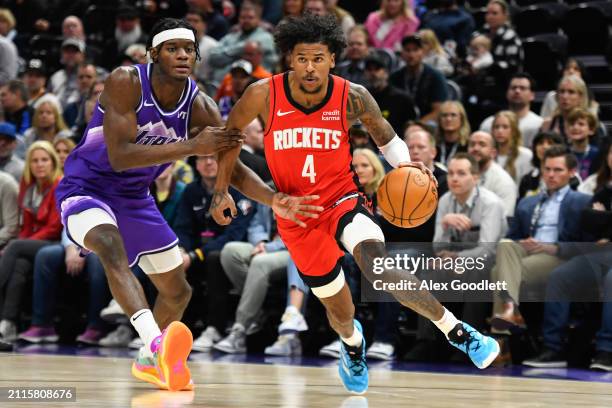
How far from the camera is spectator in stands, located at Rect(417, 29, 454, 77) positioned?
36.1 feet

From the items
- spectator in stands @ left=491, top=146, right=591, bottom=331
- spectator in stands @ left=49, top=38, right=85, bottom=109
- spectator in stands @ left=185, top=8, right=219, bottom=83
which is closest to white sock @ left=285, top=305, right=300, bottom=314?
spectator in stands @ left=491, top=146, right=591, bottom=331

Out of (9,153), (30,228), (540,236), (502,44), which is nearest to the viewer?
(540,236)

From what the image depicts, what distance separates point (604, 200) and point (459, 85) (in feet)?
12.0

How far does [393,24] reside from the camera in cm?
1186

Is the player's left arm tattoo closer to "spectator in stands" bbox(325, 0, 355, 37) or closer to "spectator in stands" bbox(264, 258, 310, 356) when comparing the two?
"spectator in stands" bbox(264, 258, 310, 356)

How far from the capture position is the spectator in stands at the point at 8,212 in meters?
9.27

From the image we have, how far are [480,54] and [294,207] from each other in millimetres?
6098

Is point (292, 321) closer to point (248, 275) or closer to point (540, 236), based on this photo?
point (248, 275)

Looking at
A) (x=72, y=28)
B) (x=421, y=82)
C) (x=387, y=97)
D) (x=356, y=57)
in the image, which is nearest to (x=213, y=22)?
(x=72, y=28)

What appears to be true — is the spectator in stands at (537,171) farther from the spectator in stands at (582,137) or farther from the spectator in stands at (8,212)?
the spectator in stands at (8,212)

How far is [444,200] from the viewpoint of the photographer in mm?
8070

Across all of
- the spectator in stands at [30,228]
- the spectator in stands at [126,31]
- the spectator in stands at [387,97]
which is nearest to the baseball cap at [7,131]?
the spectator in stands at [30,228]

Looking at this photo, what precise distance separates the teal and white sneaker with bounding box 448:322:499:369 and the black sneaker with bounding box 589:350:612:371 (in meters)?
2.09

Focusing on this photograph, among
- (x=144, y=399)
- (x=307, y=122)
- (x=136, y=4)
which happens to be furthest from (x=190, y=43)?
(x=136, y=4)
